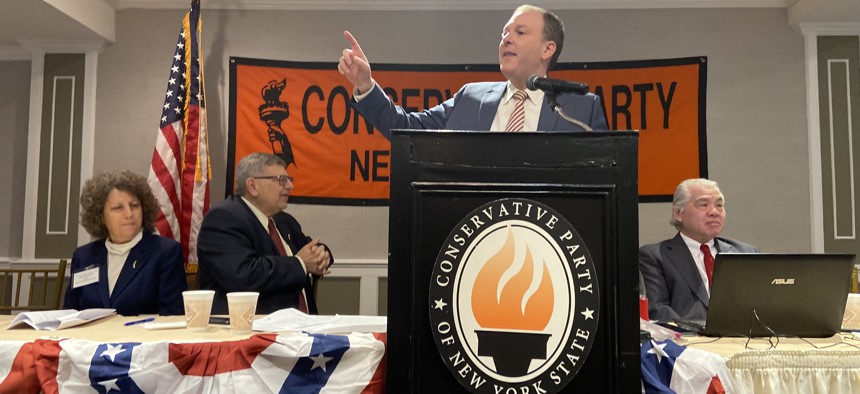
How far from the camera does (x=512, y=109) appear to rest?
1.52 metres

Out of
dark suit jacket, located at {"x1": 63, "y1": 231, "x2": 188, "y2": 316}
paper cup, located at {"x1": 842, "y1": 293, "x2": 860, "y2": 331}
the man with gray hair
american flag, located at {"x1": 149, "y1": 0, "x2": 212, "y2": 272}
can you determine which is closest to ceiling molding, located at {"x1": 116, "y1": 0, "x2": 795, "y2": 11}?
american flag, located at {"x1": 149, "y1": 0, "x2": 212, "y2": 272}

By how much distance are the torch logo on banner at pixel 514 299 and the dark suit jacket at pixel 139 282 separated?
153 centimetres

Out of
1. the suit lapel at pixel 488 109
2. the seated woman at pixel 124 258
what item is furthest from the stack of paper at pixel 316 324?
the seated woman at pixel 124 258

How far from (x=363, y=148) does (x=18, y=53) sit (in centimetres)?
236

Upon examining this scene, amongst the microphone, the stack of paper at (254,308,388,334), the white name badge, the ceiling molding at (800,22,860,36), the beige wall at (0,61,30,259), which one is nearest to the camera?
the microphone

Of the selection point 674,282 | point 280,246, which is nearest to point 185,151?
point 280,246

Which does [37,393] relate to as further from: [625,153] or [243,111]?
[243,111]

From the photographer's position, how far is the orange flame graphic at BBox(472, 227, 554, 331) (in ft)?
2.97

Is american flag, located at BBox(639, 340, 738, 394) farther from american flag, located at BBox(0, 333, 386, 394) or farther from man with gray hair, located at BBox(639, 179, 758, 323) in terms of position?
man with gray hair, located at BBox(639, 179, 758, 323)

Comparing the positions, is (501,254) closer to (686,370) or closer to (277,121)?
(686,370)

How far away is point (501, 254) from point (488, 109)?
691mm

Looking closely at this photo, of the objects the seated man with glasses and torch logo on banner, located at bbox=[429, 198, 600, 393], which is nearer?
torch logo on banner, located at bbox=[429, 198, 600, 393]

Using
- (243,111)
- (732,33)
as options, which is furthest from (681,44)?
(243,111)

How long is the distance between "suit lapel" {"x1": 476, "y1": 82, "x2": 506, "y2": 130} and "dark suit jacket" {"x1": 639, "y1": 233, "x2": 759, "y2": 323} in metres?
1.06
